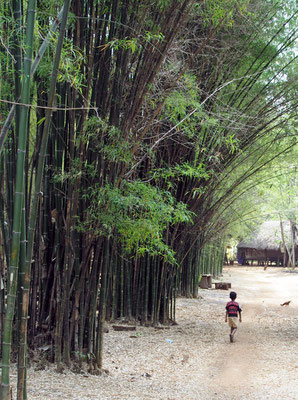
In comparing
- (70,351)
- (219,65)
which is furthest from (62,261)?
(219,65)

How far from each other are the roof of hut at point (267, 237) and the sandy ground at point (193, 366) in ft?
60.1

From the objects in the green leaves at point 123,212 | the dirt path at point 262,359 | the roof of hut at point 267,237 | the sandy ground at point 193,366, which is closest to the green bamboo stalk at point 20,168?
the sandy ground at point 193,366

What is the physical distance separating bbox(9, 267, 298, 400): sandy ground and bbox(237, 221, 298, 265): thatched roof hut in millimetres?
18371

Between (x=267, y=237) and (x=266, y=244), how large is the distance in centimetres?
50

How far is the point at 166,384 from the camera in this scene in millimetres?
4207

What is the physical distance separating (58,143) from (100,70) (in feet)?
2.22

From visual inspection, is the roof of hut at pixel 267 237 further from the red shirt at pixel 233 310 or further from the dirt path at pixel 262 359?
the red shirt at pixel 233 310

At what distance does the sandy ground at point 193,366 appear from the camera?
3721mm

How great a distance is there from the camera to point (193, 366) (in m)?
4.92

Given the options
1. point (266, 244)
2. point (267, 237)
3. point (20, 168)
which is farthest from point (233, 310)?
point (267, 237)

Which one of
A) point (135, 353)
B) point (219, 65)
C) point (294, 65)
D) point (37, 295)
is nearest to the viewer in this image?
point (37, 295)

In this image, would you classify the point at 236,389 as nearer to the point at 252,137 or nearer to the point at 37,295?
the point at 37,295

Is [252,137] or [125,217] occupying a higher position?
[252,137]

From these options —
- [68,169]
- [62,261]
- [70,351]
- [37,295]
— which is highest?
[68,169]
